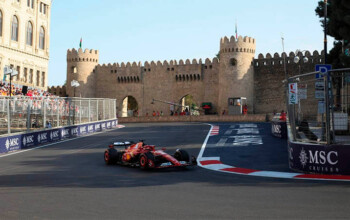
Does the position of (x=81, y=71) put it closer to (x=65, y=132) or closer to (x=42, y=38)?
(x=42, y=38)

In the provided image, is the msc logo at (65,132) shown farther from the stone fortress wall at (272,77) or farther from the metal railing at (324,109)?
the stone fortress wall at (272,77)

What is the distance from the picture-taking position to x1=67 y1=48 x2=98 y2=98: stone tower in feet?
203

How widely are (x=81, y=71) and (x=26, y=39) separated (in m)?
9.50

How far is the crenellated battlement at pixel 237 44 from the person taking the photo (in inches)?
2067

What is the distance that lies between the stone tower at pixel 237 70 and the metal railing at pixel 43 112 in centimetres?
2530

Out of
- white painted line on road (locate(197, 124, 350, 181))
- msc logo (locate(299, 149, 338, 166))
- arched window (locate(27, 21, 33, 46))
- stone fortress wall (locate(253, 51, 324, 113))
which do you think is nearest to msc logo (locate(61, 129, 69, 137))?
white painted line on road (locate(197, 124, 350, 181))

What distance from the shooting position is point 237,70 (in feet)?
171

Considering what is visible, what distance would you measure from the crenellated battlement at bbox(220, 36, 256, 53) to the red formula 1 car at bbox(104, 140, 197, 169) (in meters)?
42.0

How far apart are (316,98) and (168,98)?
163 ft

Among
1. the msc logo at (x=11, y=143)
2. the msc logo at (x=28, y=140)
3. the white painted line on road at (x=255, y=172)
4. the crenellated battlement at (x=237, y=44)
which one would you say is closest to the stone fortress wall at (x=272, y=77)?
the crenellated battlement at (x=237, y=44)

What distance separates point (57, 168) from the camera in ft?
38.7

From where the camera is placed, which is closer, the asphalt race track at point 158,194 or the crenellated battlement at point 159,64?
the asphalt race track at point 158,194

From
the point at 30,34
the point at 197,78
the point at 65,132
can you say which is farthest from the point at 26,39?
the point at 65,132

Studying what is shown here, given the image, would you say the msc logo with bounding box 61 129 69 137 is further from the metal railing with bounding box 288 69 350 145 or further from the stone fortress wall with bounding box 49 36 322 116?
the stone fortress wall with bounding box 49 36 322 116
